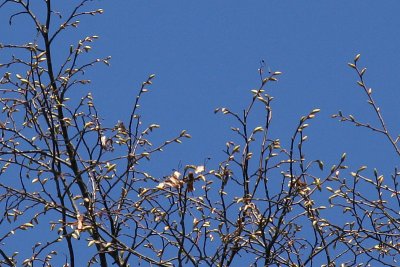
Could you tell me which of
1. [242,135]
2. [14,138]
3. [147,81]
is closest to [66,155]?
[14,138]

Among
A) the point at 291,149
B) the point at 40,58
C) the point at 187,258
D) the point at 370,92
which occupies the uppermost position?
the point at 40,58

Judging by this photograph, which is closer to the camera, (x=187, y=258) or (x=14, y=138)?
(x=187, y=258)

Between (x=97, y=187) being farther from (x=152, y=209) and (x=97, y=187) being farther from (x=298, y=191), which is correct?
(x=298, y=191)

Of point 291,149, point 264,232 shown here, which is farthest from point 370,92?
point 264,232

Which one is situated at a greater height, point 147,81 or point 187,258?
point 147,81

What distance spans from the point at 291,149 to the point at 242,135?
41cm

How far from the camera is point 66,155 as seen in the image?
7758mm

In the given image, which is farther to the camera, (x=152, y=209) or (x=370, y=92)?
(x=370, y=92)

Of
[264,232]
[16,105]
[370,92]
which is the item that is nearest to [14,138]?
[16,105]

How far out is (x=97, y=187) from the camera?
7.50 m

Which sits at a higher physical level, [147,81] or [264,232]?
[147,81]

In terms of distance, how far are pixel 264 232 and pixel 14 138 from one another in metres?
2.22

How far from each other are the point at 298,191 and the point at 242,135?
0.65 metres

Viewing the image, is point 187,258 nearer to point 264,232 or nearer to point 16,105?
point 264,232
